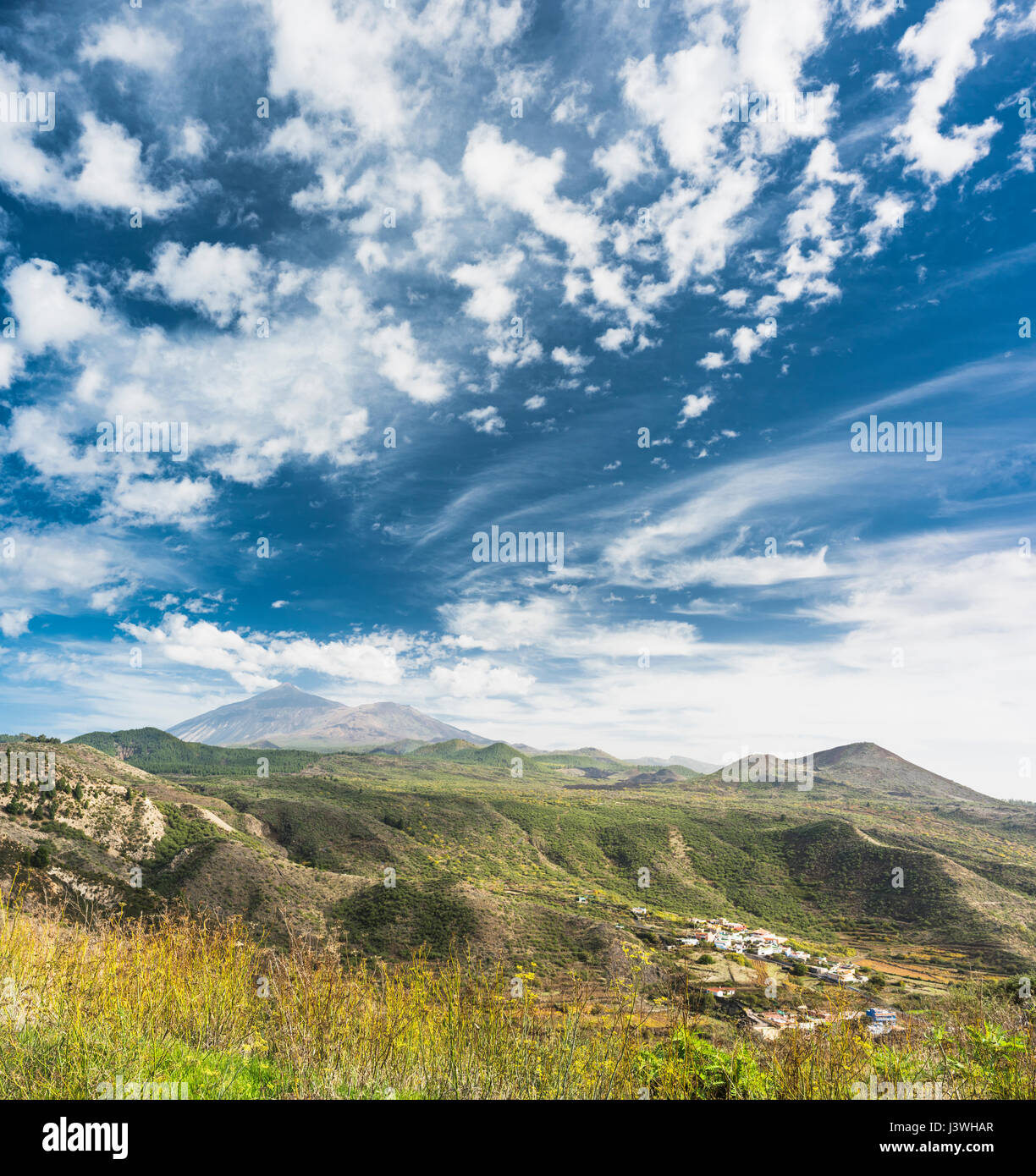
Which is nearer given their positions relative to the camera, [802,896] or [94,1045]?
[94,1045]

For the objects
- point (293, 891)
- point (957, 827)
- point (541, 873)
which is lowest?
point (957, 827)

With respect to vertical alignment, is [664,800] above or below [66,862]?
below

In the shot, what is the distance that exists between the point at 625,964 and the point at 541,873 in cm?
5331

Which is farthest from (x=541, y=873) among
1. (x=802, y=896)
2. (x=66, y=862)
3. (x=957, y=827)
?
(x=957, y=827)

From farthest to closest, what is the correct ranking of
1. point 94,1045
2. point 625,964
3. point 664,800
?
point 664,800
point 625,964
point 94,1045

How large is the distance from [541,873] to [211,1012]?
95.1 metres

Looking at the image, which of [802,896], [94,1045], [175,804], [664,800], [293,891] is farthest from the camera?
[664,800]

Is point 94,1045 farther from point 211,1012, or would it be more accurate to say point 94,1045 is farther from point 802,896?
point 802,896

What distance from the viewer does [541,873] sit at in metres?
92.4

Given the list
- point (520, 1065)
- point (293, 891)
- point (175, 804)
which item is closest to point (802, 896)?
point (293, 891)
